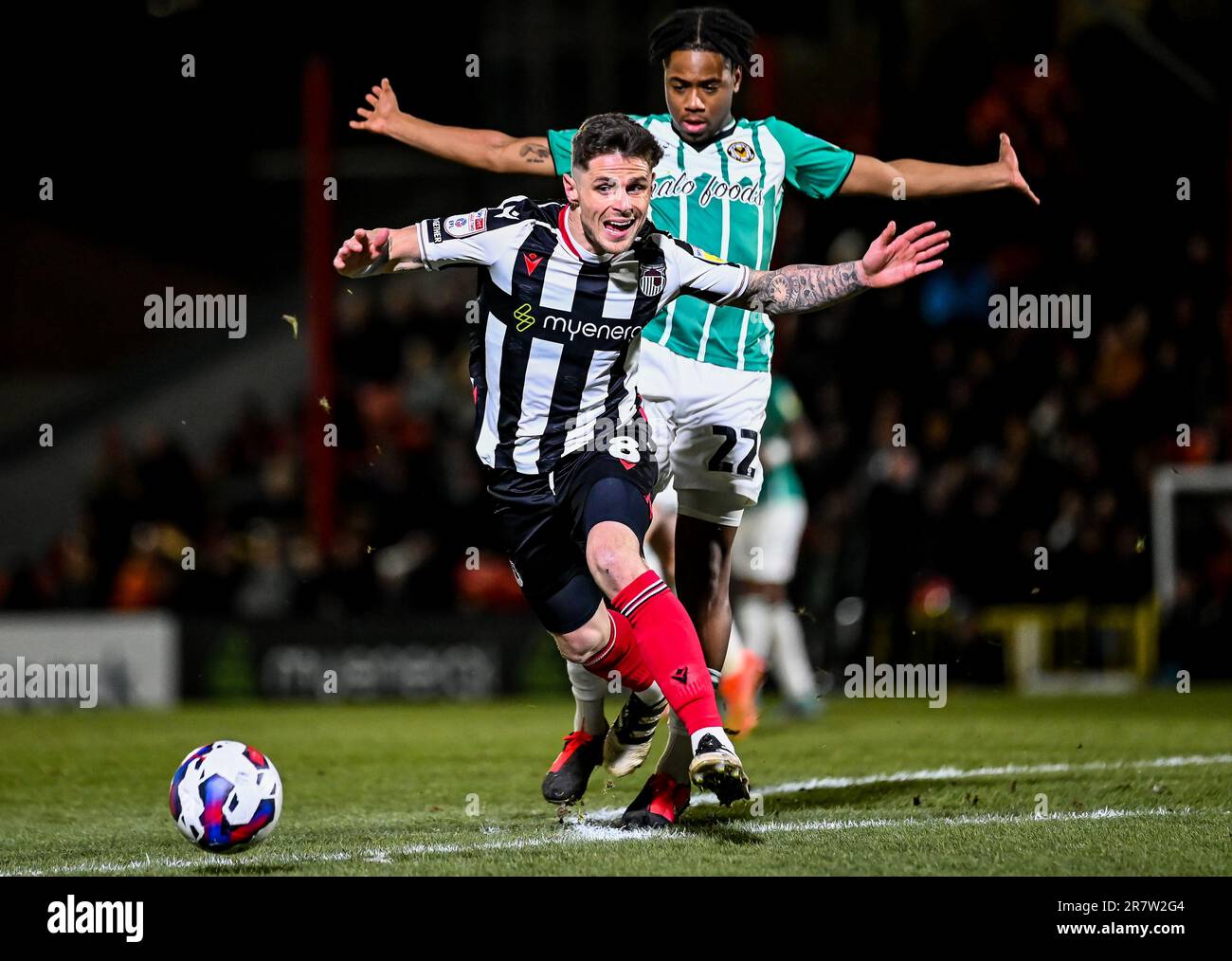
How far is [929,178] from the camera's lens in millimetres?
5984

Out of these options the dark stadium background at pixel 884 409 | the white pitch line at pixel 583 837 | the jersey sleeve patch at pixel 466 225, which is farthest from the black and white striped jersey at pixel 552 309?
the dark stadium background at pixel 884 409

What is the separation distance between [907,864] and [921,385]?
9.06m

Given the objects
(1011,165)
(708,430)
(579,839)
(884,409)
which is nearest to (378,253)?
(708,430)

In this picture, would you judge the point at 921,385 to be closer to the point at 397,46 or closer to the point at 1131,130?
the point at 1131,130

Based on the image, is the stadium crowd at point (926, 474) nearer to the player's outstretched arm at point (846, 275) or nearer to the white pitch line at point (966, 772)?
the white pitch line at point (966, 772)

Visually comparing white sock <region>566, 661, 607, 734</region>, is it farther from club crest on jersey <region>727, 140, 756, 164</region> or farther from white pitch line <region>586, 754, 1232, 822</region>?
club crest on jersey <region>727, 140, 756, 164</region>

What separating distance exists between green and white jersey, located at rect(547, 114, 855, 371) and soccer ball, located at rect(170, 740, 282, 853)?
2084 mm

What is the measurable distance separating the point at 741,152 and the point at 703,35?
16.3 inches

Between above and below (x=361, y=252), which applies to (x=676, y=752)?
below

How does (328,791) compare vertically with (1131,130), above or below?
below

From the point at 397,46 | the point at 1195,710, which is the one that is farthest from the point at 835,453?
the point at 397,46

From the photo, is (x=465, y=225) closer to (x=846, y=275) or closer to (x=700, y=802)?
(x=846, y=275)

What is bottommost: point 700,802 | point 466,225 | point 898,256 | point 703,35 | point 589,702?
point 700,802

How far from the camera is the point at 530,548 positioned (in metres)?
5.47
